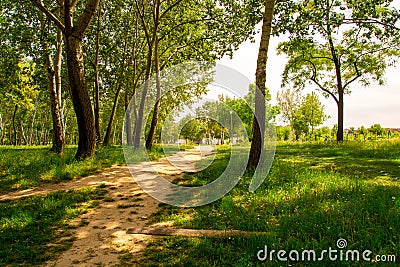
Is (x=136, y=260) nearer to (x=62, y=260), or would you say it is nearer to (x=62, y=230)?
(x=62, y=260)

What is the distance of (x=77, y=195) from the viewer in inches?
332

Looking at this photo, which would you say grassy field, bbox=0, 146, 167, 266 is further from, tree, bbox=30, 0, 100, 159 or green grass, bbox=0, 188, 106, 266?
tree, bbox=30, 0, 100, 159

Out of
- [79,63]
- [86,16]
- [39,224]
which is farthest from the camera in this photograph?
[79,63]

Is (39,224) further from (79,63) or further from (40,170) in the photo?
(79,63)

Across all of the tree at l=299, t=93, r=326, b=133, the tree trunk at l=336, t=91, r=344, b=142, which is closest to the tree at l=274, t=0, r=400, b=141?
the tree trunk at l=336, t=91, r=344, b=142

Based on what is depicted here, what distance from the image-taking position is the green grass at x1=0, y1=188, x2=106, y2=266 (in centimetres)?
503

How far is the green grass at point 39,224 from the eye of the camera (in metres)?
5.03

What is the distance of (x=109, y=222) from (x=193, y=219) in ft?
5.88

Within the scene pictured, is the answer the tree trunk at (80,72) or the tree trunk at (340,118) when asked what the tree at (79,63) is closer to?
the tree trunk at (80,72)

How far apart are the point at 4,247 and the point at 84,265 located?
163cm

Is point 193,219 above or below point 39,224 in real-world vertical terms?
above

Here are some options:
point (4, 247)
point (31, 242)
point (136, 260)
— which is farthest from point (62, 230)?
point (136, 260)

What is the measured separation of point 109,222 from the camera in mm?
6703

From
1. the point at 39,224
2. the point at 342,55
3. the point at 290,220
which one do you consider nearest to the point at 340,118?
the point at 342,55
